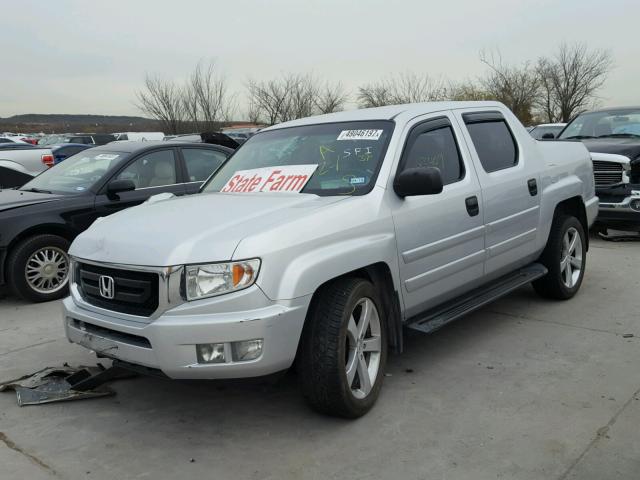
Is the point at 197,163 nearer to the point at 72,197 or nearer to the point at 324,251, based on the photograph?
the point at 72,197

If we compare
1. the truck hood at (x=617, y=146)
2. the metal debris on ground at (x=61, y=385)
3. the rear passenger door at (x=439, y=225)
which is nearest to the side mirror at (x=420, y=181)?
→ the rear passenger door at (x=439, y=225)

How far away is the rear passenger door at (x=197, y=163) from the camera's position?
737 centimetres

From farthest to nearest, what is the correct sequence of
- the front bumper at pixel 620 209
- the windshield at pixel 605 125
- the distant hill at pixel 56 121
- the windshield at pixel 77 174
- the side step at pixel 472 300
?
the distant hill at pixel 56 121 < the windshield at pixel 605 125 < the front bumper at pixel 620 209 < the windshield at pixel 77 174 < the side step at pixel 472 300

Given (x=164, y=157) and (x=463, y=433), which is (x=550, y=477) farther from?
(x=164, y=157)

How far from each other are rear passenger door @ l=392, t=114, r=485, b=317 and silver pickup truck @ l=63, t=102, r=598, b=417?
0.01 meters

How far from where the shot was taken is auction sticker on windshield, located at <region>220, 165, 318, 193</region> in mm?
3956

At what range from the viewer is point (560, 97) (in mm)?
40188

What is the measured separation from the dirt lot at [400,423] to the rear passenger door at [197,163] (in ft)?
10.4

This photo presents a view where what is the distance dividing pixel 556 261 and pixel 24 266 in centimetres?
509

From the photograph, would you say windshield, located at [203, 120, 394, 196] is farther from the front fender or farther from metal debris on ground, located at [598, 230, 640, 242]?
metal debris on ground, located at [598, 230, 640, 242]

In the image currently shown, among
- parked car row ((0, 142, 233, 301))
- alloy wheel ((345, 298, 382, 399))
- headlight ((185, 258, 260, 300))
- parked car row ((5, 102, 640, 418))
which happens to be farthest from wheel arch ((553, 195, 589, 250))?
parked car row ((0, 142, 233, 301))

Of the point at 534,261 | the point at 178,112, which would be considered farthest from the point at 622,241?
the point at 178,112

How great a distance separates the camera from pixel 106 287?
10.8 ft

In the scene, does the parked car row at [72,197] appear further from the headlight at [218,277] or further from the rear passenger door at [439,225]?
the headlight at [218,277]
